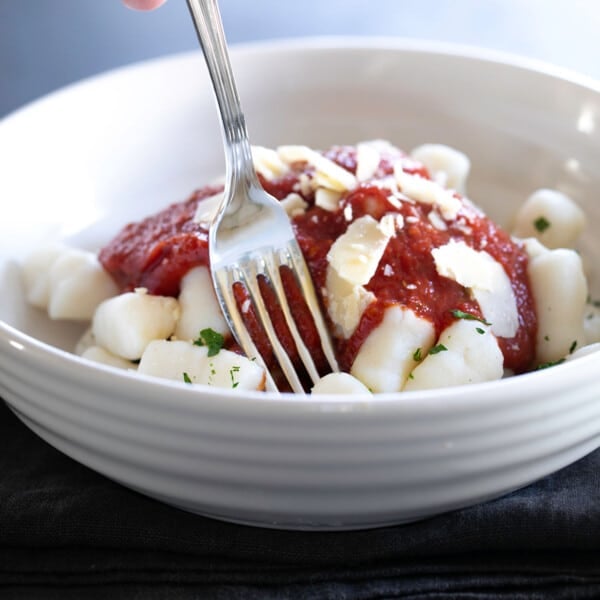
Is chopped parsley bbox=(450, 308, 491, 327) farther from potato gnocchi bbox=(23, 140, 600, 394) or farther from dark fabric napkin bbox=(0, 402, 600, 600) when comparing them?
dark fabric napkin bbox=(0, 402, 600, 600)

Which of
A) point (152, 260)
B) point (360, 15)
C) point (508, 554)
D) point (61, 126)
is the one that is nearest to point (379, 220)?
point (152, 260)

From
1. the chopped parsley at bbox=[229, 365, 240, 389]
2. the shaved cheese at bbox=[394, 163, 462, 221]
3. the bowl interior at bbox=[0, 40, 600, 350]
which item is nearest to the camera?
the chopped parsley at bbox=[229, 365, 240, 389]

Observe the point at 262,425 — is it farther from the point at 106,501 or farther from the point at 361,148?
the point at 361,148

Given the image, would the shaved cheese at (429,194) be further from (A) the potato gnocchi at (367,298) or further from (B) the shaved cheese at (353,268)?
(B) the shaved cheese at (353,268)

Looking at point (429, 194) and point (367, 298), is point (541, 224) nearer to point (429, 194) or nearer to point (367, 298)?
point (429, 194)

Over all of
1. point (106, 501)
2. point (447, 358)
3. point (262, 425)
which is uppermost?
point (262, 425)

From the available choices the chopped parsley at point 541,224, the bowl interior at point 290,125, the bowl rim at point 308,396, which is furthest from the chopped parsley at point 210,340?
the chopped parsley at point 541,224

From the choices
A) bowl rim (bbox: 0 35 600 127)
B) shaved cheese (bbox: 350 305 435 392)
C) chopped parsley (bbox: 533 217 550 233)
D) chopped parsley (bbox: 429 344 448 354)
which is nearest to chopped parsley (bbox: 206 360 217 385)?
shaved cheese (bbox: 350 305 435 392)
